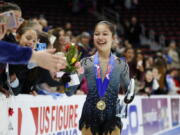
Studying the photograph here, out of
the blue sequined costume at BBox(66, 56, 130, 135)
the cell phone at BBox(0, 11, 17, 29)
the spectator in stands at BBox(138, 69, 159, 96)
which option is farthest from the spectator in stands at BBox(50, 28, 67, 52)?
the cell phone at BBox(0, 11, 17, 29)

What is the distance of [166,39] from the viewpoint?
19781 millimetres

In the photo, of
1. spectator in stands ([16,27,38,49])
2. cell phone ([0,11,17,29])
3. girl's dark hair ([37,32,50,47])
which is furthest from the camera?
girl's dark hair ([37,32,50,47])

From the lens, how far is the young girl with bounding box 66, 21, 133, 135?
14.7ft

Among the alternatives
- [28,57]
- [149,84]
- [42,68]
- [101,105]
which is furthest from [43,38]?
[149,84]

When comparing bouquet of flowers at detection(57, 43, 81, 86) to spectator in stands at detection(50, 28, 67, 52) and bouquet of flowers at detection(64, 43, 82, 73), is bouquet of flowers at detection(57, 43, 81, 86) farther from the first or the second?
spectator in stands at detection(50, 28, 67, 52)

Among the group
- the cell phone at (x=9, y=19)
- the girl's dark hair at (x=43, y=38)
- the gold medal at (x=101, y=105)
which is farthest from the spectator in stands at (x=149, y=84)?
the cell phone at (x=9, y=19)

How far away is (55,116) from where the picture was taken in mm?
5488

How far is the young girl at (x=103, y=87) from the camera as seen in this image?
449 cm

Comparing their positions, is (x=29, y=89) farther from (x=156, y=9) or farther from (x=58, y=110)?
(x=156, y=9)

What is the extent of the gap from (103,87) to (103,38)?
521 millimetres

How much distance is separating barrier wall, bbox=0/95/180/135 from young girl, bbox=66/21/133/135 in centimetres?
57

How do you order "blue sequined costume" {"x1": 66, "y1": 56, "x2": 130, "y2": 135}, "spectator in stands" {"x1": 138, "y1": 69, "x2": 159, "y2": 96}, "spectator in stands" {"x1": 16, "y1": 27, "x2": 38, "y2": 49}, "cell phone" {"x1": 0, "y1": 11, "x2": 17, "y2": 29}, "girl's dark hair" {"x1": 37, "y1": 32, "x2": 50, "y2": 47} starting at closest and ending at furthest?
"cell phone" {"x1": 0, "y1": 11, "x2": 17, "y2": 29}, "blue sequined costume" {"x1": 66, "y1": 56, "x2": 130, "y2": 135}, "spectator in stands" {"x1": 16, "y1": 27, "x2": 38, "y2": 49}, "girl's dark hair" {"x1": 37, "y1": 32, "x2": 50, "y2": 47}, "spectator in stands" {"x1": 138, "y1": 69, "x2": 159, "y2": 96}

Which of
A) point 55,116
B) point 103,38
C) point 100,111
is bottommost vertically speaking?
point 55,116

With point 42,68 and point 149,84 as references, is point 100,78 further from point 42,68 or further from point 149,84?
point 149,84
